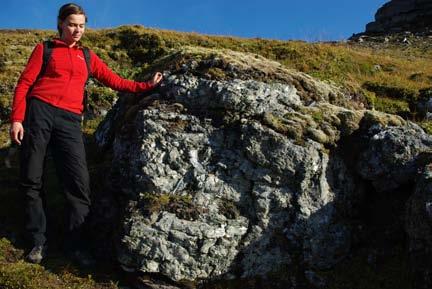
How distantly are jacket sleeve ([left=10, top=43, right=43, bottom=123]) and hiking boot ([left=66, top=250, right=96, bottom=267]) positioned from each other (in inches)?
107

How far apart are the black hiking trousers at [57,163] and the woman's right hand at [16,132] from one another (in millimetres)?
279

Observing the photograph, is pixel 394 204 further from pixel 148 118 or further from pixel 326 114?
pixel 148 118

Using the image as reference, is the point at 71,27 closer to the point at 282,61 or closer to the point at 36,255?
the point at 36,255

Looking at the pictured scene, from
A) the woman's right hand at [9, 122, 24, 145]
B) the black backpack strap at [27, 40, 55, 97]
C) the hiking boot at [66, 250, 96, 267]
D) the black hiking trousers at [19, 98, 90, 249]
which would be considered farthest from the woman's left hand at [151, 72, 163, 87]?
the hiking boot at [66, 250, 96, 267]

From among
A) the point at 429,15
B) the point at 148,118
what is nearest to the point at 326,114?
the point at 148,118

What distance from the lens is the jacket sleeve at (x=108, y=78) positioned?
818 cm

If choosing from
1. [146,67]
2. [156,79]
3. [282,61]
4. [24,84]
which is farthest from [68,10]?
[282,61]

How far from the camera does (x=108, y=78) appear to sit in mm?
8352

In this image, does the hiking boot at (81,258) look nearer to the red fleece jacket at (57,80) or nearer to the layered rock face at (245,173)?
the layered rock face at (245,173)

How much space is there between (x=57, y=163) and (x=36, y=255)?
5.77ft

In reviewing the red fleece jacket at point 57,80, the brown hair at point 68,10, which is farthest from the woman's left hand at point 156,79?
the brown hair at point 68,10

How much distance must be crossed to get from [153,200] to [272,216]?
7.28ft

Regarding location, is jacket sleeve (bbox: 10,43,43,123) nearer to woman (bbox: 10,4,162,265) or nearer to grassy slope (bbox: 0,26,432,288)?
woman (bbox: 10,4,162,265)

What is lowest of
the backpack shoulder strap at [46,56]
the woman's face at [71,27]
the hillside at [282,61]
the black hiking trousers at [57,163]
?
the black hiking trousers at [57,163]
